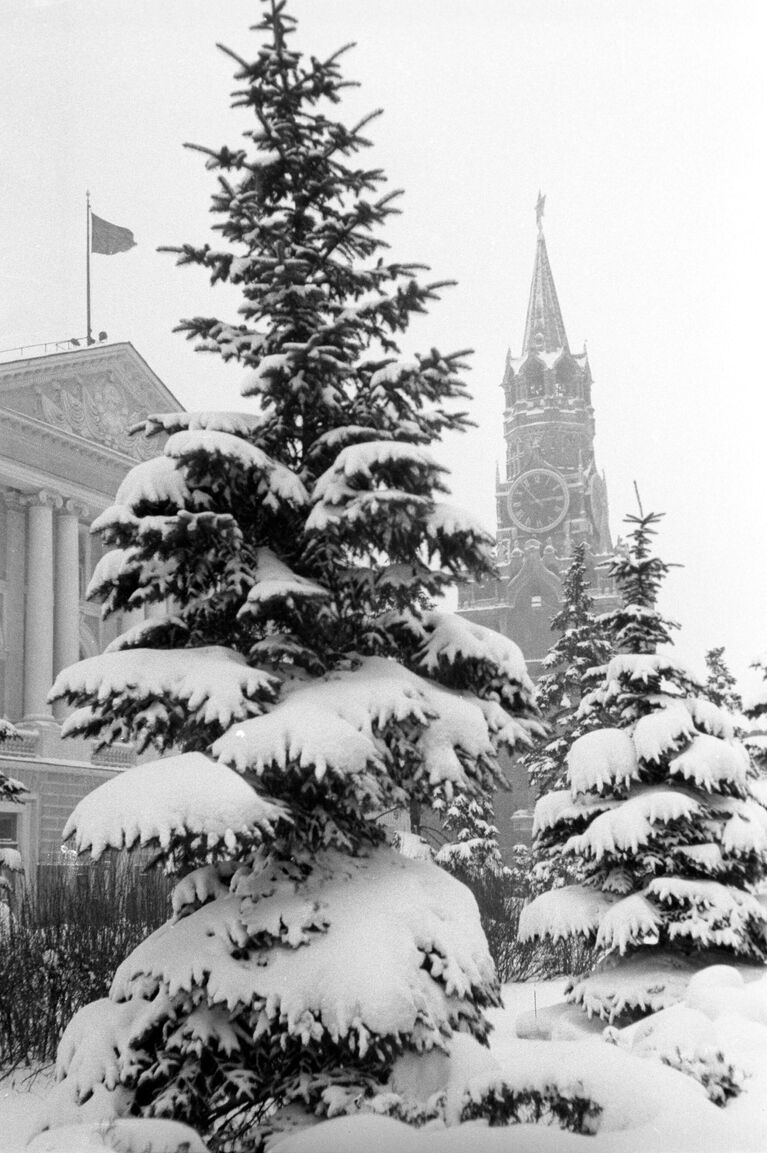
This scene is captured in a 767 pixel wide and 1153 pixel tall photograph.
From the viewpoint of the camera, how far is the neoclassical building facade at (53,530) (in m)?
25.8

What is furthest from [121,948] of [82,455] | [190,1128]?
[82,455]

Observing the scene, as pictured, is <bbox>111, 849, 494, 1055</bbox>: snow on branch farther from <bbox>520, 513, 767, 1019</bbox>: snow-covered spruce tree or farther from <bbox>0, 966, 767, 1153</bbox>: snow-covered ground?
<bbox>520, 513, 767, 1019</bbox>: snow-covered spruce tree

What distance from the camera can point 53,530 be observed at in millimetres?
30516

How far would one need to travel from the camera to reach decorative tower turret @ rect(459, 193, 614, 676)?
42844 millimetres

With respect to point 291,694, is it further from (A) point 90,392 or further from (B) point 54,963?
(A) point 90,392

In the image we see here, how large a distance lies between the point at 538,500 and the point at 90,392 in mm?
21707

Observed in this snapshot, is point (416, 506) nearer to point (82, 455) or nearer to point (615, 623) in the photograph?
point (615, 623)

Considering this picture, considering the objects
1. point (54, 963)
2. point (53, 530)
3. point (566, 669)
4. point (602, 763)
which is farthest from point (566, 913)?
point (53, 530)

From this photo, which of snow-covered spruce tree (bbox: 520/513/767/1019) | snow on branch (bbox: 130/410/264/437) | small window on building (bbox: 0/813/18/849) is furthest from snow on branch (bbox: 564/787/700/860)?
small window on building (bbox: 0/813/18/849)

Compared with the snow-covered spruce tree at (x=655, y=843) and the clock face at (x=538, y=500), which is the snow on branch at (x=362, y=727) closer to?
the snow-covered spruce tree at (x=655, y=843)

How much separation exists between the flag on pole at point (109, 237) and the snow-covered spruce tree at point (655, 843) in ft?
27.0

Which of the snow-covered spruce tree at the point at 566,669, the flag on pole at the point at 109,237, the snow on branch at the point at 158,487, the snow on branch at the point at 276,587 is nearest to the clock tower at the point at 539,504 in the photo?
the snow-covered spruce tree at the point at 566,669

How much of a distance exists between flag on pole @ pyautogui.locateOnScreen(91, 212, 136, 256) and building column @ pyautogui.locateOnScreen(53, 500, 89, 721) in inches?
579

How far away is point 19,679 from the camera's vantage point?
27234 millimetres
